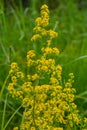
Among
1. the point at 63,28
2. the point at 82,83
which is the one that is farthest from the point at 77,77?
the point at 63,28

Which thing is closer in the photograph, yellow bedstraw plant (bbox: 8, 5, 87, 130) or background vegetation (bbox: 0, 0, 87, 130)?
yellow bedstraw plant (bbox: 8, 5, 87, 130)

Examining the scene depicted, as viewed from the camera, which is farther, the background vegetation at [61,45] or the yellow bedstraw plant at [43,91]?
the background vegetation at [61,45]

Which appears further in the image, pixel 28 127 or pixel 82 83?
pixel 82 83

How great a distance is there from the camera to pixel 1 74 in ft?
10.7

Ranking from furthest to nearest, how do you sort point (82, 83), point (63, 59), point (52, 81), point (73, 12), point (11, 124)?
point (73, 12) < point (63, 59) < point (82, 83) < point (11, 124) < point (52, 81)

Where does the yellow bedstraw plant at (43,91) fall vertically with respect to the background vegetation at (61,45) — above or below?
below

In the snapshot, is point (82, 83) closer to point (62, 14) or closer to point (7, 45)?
point (7, 45)

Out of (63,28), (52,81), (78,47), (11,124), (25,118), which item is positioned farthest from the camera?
(63,28)

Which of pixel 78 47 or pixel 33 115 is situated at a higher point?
pixel 78 47

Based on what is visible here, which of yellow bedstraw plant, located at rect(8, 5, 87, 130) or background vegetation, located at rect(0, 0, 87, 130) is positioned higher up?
background vegetation, located at rect(0, 0, 87, 130)

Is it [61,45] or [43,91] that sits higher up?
[61,45]

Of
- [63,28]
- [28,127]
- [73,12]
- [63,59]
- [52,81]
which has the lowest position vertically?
[28,127]

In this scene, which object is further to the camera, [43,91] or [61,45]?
[61,45]

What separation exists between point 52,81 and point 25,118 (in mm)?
350
